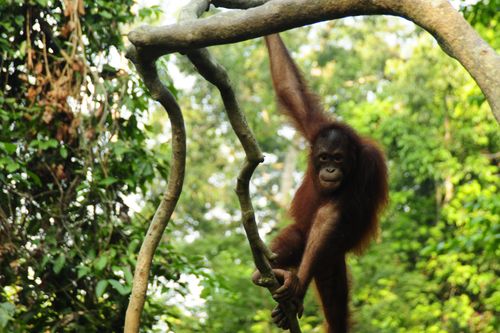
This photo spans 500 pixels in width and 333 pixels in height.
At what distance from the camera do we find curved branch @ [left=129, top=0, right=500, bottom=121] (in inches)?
92.6

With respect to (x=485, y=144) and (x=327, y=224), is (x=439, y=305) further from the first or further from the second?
(x=327, y=224)

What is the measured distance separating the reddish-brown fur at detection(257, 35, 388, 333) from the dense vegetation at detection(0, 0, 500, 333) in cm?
68

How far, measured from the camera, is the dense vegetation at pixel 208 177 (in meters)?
4.89

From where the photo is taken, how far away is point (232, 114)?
3.13 metres

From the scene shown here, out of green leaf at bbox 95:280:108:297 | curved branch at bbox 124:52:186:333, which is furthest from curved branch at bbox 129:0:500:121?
green leaf at bbox 95:280:108:297

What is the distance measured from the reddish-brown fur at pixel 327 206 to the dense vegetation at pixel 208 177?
0.68 metres

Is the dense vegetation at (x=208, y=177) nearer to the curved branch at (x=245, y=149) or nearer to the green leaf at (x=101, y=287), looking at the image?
the green leaf at (x=101, y=287)

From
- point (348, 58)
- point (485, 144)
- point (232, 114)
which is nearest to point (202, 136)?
point (348, 58)

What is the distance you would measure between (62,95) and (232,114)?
210 cm

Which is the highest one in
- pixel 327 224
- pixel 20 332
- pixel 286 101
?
pixel 286 101

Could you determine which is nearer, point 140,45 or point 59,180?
point 140,45

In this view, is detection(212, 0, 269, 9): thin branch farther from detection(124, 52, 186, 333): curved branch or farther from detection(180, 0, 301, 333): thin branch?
detection(124, 52, 186, 333): curved branch

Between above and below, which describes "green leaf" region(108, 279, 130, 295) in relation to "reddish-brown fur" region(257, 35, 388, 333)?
below

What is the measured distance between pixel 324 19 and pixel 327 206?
6.09 feet
